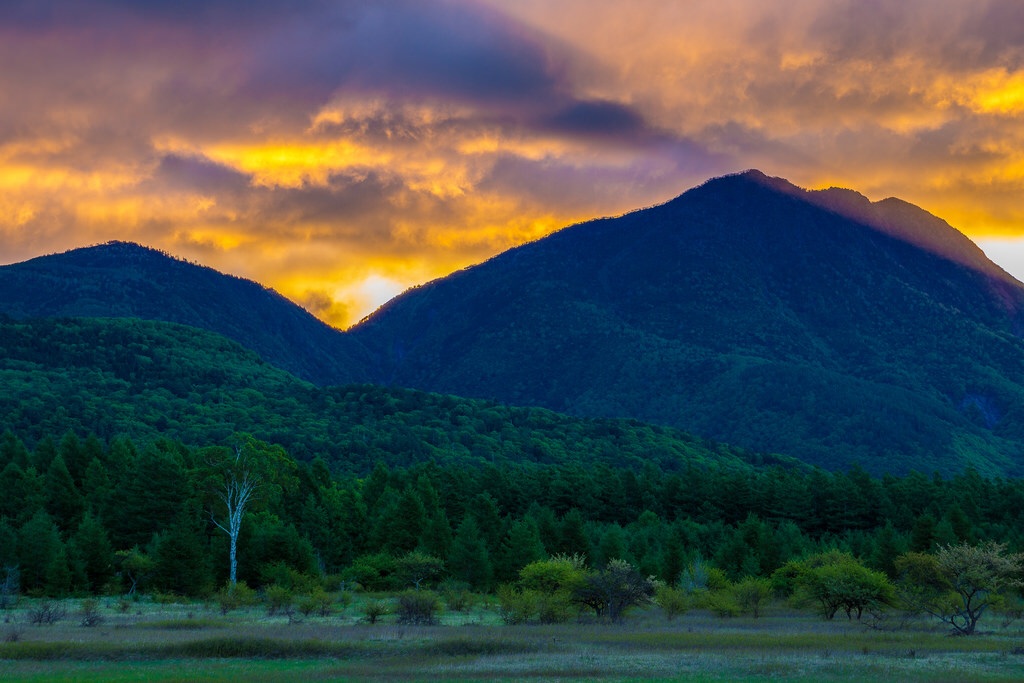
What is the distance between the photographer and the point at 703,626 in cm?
7006

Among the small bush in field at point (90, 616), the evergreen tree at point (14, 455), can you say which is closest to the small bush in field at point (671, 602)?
the small bush in field at point (90, 616)

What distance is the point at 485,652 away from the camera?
54.9 m

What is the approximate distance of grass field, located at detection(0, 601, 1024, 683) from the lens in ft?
156

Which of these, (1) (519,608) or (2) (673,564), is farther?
(2) (673,564)

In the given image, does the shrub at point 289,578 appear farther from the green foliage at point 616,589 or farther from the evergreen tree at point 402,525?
the green foliage at point 616,589

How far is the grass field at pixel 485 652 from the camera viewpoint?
47.7m

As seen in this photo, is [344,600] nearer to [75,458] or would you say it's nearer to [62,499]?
[62,499]

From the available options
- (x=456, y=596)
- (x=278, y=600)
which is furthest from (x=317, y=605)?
(x=456, y=596)

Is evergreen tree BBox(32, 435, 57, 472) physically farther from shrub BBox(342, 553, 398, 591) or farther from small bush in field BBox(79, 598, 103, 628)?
small bush in field BBox(79, 598, 103, 628)

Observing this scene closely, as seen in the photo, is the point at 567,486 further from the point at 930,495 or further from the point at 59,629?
the point at 59,629

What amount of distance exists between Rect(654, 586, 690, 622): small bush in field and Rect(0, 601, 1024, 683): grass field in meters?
6.01

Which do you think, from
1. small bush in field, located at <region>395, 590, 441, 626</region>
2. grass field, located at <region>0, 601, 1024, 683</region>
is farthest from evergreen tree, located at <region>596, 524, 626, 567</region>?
small bush in field, located at <region>395, 590, 441, 626</region>

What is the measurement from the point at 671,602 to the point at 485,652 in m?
24.0

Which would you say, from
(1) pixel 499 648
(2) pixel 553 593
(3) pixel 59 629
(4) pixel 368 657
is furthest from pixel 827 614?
(3) pixel 59 629
